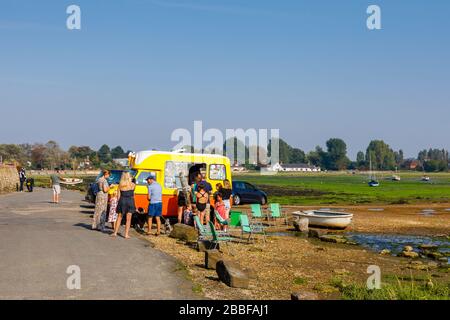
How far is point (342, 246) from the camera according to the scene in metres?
19.4

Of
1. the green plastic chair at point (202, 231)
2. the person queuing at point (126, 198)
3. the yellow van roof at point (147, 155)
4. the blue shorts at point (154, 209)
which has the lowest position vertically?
the green plastic chair at point (202, 231)

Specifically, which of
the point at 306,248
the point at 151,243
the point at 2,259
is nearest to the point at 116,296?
the point at 2,259

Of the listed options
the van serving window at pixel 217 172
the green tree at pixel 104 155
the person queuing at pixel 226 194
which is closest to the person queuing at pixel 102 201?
the person queuing at pixel 226 194

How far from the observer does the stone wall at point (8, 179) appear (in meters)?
41.9

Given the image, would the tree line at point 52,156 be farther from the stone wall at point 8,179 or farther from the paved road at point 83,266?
the paved road at point 83,266

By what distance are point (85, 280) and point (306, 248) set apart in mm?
9425

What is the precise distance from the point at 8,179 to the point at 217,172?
27920mm

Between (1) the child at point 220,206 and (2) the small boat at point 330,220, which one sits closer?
(1) the child at point 220,206

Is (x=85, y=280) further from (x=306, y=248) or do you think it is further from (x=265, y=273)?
(x=306, y=248)

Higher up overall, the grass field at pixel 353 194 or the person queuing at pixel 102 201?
the person queuing at pixel 102 201

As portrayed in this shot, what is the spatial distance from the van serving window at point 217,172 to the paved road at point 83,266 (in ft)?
18.2

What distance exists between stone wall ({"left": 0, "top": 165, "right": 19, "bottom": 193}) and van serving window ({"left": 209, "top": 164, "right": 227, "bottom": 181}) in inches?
977

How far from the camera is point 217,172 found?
2180cm

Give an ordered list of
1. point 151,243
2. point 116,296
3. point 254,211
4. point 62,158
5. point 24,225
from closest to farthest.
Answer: point 116,296 → point 151,243 → point 24,225 → point 254,211 → point 62,158
